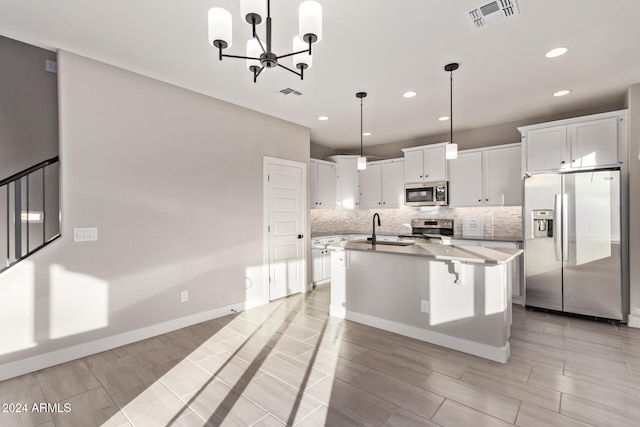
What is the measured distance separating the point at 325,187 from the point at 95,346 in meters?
4.28

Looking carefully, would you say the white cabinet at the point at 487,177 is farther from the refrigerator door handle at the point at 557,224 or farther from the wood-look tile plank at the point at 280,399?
the wood-look tile plank at the point at 280,399

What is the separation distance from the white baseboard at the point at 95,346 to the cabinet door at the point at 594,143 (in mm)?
5044

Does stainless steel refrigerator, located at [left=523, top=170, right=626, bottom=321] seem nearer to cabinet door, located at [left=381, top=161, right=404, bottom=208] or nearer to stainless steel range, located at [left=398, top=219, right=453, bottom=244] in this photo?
stainless steel range, located at [left=398, top=219, right=453, bottom=244]

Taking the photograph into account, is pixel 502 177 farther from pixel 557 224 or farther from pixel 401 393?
pixel 401 393

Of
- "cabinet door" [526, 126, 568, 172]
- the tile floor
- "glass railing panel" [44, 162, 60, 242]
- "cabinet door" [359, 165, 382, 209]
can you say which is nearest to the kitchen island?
the tile floor

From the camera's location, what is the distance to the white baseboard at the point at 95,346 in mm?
2566

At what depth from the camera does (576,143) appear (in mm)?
4074

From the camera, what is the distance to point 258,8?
158 cm

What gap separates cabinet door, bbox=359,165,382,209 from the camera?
6375mm

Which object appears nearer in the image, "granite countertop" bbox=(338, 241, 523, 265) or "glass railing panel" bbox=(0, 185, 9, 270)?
"granite countertop" bbox=(338, 241, 523, 265)

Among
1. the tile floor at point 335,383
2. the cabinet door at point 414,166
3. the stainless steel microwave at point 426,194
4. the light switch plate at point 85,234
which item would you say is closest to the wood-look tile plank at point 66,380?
the tile floor at point 335,383

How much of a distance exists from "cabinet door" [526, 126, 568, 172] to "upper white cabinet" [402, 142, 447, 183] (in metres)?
1.30

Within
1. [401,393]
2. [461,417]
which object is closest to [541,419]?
[461,417]

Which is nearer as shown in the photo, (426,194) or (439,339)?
(439,339)
